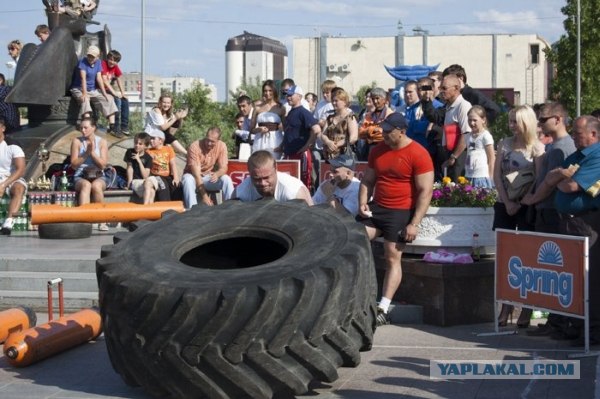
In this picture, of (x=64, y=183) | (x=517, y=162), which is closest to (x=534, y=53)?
(x=64, y=183)

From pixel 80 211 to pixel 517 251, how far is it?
5.99 metres

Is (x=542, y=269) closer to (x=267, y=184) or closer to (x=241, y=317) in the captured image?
(x=267, y=184)

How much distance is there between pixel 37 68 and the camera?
1917 cm

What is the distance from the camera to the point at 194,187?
1438 centimetres

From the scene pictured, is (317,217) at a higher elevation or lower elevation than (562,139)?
lower

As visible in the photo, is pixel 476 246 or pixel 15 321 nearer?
pixel 15 321

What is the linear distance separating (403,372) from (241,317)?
1630 millimetres

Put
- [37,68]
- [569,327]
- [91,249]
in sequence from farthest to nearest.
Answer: [37,68], [91,249], [569,327]

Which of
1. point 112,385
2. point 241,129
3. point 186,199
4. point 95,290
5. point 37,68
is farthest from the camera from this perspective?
point 37,68

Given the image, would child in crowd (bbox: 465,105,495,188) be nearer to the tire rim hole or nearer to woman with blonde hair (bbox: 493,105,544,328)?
woman with blonde hair (bbox: 493,105,544,328)

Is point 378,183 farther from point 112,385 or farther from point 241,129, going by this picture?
point 241,129

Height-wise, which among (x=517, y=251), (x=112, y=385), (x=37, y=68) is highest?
(x=37, y=68)

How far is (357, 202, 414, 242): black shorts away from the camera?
9.74 meters

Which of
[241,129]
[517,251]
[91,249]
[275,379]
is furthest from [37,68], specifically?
[275,379]
